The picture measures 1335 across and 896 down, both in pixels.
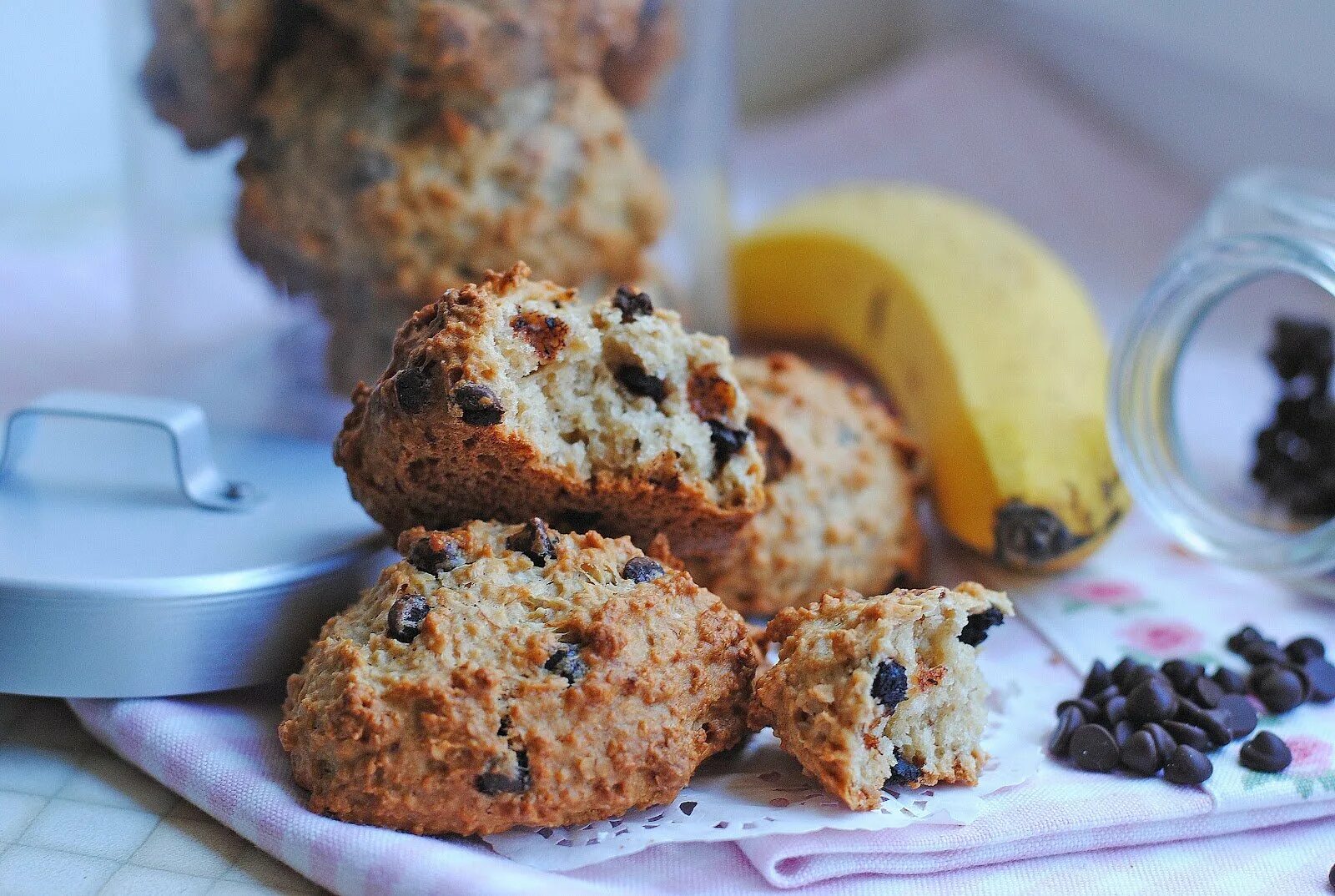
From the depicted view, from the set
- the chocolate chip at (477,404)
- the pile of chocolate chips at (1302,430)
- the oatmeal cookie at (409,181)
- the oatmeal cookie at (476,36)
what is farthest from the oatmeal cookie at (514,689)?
the pile of chocolate chips at (1302,430)

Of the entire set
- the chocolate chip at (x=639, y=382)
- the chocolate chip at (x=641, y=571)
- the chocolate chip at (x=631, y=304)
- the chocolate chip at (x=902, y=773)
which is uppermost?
the chocolate chip at (x=631, y=304)

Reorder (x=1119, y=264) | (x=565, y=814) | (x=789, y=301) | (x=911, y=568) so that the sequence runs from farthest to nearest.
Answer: (x=1119, y=264), (x=789, y=301), (x=911, y=568), (x=565, y=814)

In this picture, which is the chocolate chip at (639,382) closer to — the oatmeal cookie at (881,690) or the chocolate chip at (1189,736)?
the oatmeal cookie at (881,690)

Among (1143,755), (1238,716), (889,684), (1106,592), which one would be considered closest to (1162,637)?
(1106,592)

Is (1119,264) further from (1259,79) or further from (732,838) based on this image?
(732,838)

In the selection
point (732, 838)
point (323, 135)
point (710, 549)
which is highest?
point (323, 135)

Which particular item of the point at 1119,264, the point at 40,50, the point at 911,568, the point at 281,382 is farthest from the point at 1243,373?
the point at 40,50

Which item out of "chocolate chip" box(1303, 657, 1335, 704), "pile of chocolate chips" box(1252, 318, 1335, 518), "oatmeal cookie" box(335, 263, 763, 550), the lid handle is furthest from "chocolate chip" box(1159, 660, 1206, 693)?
the lid handle
